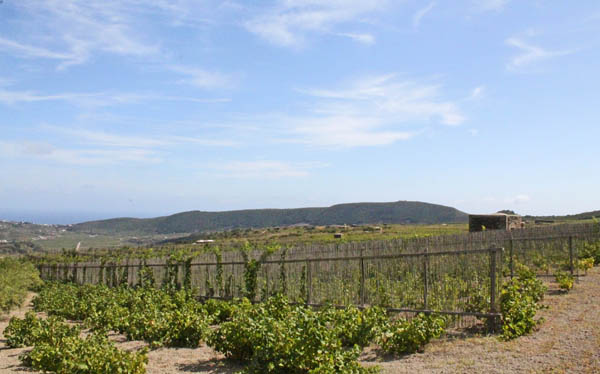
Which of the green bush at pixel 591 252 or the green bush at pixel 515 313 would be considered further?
the green bush at pixel 591 252

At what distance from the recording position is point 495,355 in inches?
291

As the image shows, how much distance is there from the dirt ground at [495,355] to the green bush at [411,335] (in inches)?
7.5

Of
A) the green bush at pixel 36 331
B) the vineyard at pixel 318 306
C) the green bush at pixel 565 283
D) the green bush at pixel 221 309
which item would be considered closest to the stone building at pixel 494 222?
the vineyard at pixel 318 306

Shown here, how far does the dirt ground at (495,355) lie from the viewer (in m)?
6.87

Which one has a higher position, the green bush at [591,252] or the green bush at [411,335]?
the green bush at [591,252]

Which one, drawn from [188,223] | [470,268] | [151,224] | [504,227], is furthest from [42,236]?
[470,268]

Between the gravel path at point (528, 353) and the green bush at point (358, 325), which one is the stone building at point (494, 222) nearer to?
the gravel path at point (528, 353)

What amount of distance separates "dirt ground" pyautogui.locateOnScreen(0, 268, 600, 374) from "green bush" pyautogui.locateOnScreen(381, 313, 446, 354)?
19 cm

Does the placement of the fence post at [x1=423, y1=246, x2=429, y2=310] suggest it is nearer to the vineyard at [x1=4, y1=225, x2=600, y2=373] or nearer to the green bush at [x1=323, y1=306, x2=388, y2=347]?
the vineyard at [x1=4, y1=225, x2=600, y2=373]

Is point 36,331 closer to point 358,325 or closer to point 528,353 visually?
point 358,325

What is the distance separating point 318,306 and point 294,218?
86.8 meters

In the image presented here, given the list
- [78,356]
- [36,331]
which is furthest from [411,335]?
[36,331]

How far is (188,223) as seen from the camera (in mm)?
104438

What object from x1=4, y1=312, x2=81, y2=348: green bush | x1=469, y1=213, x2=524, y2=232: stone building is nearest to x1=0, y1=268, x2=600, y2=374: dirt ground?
x1=4, y1=312, x2=81, y2=348: green bush
